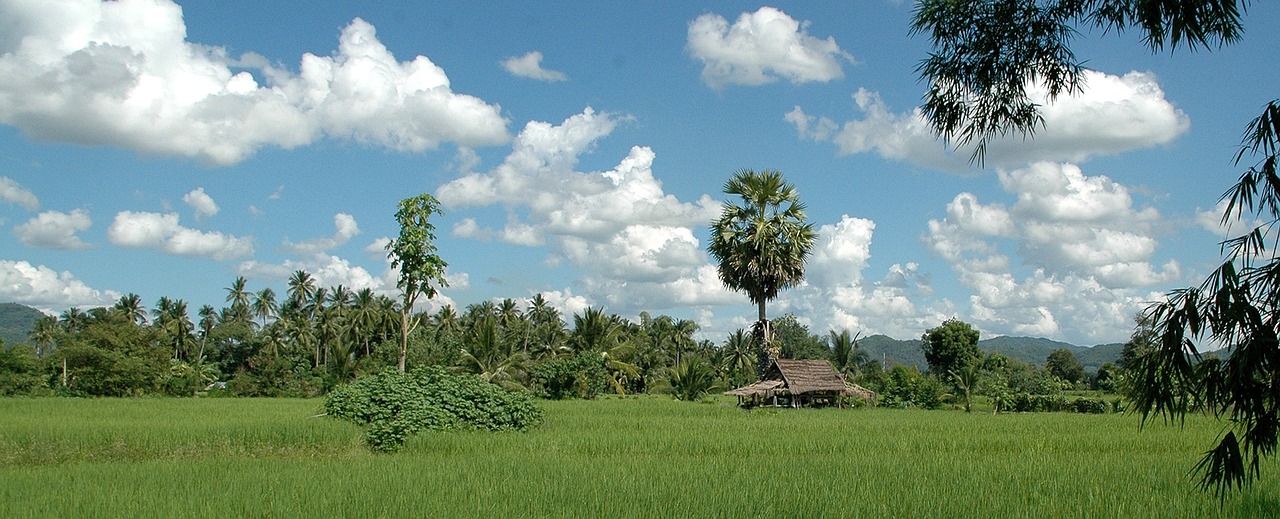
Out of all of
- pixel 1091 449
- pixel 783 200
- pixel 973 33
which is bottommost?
pixel 1091 449

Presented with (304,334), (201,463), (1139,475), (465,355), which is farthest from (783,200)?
(304,334)

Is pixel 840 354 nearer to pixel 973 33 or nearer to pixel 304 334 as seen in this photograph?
pixel 304 334

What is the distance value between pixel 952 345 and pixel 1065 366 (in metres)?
26.3

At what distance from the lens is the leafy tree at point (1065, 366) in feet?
226

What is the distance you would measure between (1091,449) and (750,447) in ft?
19.8

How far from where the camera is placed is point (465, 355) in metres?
35.5

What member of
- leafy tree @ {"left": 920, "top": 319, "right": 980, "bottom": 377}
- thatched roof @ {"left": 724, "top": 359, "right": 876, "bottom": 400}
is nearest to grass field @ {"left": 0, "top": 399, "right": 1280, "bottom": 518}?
thatched roof @ {"left": 724, "top": 359, "right": 876, "bottom": 400}

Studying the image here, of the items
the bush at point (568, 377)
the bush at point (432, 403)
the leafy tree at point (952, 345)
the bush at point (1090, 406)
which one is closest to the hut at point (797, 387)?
the bush at point (1090, 406)

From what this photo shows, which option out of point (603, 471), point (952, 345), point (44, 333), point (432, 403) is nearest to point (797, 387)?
point (432, 403)

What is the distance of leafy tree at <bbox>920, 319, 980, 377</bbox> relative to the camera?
5191 centimetres

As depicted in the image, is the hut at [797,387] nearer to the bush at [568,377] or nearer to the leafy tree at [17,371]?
the bush at [568,377]

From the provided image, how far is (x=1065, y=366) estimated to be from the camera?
72.3m

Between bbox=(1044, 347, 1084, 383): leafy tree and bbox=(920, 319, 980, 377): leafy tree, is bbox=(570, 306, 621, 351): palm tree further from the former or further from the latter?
bbox=(1044, 347, 1084, 383): leafy tree

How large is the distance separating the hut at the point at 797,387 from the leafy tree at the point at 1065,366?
44.2 m
